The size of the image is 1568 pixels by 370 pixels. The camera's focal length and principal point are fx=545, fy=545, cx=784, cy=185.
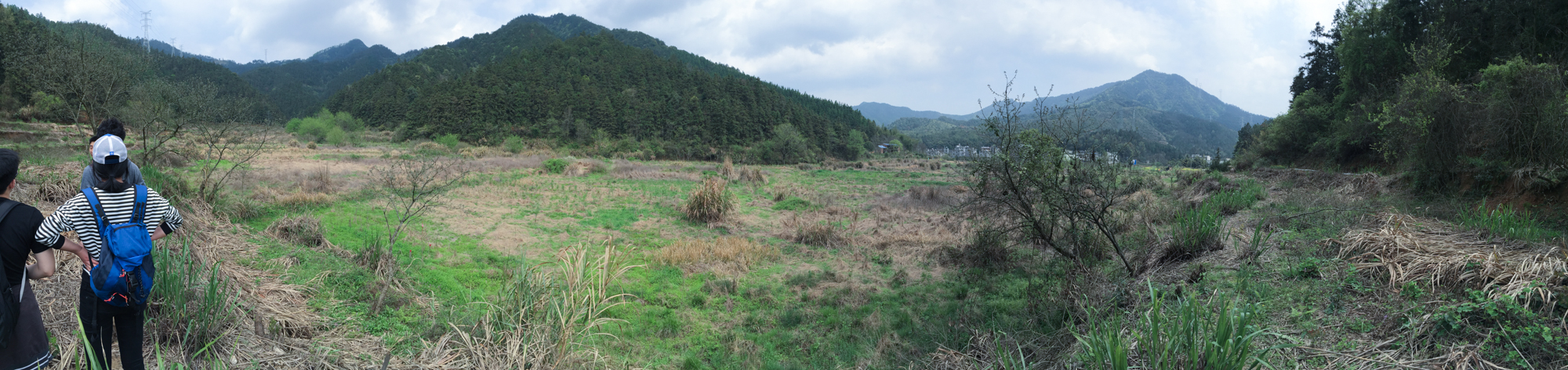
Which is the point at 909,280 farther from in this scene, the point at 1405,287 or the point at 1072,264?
the point at 1405,287

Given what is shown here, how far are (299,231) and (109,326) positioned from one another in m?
6.77

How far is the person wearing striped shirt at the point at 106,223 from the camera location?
10.0 ft

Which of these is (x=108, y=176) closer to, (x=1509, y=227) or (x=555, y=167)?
(x=1509, y=227)

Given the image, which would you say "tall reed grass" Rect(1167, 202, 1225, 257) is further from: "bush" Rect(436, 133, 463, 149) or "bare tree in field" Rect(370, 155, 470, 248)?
"bush" Rect(436, 133, 463, 149)

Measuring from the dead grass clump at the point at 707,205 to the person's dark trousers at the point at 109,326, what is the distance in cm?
1270

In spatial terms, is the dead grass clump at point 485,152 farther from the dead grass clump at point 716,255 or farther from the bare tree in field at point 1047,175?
the bare tree in field at point 1047,175

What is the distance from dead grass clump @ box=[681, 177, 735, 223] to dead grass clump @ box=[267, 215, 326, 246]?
8654 mm

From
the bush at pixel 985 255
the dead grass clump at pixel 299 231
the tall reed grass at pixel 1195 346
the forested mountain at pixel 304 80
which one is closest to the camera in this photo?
the tall reed grass at pixel 1195 346

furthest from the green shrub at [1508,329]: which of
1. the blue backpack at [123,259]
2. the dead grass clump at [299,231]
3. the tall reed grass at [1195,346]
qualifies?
the dead grass clump at [299,231]

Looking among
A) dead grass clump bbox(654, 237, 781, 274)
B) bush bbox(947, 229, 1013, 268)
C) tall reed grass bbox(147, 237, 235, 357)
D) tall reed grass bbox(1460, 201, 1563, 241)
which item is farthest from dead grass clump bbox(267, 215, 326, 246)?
tall reed grass bbox(1460, 201, 1563, 241)

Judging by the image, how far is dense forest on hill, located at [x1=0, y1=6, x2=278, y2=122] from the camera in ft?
32.6

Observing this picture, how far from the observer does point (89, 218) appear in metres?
3.11

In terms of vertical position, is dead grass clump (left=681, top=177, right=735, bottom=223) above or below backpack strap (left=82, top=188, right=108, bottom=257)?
below

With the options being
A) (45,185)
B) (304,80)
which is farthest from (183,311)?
(304,80)
